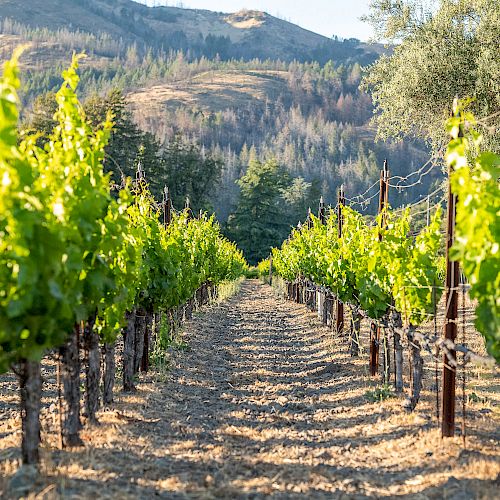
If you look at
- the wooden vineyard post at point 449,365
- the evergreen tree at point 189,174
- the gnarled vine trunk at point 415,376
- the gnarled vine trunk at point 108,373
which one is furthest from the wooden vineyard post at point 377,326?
the evergreen tree at point 189,174

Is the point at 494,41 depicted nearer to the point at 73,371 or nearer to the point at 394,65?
the point at 394,65

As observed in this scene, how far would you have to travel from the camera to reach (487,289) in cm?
574

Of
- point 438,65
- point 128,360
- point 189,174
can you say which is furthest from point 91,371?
point 189,174

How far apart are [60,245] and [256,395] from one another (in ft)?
20.2

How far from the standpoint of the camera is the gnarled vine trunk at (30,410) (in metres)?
5.88

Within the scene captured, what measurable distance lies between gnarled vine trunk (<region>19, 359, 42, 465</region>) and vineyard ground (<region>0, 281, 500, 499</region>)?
8.0 inches

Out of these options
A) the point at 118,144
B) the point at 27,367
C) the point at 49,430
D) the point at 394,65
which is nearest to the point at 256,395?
the point at 49,430

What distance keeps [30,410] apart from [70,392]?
3.15ft

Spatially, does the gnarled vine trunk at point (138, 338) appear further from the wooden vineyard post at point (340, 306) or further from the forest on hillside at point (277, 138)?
the forest on hillside at point (277, 138)

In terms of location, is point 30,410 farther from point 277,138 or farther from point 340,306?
point 277,138

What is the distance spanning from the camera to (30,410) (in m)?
5.99

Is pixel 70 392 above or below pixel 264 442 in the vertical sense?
above

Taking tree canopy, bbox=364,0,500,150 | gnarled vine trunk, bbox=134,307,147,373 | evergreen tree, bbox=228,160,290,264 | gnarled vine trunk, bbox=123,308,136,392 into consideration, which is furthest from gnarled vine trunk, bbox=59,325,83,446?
evergreen tree, bbox=228,160,290,264

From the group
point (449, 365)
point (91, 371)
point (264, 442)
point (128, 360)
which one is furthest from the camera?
point (128, 360)
